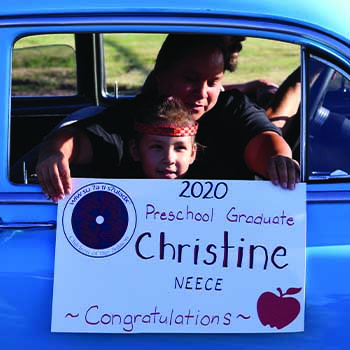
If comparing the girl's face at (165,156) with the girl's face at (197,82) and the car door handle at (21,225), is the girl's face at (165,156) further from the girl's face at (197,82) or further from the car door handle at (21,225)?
the car door handle at (21,225)

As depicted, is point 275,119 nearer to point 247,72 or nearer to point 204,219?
point 204,219

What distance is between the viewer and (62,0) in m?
2.88

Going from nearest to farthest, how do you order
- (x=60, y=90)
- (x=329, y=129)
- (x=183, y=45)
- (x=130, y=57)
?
(x=329, y=129), (x=183, y=45), (x=60, y=90), (x=130, y=57)

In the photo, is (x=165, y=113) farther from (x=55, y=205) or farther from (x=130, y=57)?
(x=130, y=57)

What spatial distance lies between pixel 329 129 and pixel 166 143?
1.81ft

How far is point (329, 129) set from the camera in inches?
121

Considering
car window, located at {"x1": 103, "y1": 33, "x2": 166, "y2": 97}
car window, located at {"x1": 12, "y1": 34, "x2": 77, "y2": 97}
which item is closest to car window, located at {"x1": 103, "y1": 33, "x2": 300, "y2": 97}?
car window, located at {"x1": 103, "y1": 33, "x2": 166, "y2": 97}

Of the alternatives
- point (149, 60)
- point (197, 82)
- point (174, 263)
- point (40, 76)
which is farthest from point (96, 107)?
point (149, 60)

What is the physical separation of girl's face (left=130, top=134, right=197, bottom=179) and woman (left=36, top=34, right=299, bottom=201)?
6cm

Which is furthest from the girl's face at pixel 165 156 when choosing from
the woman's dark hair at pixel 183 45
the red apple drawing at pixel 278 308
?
the red apple drawing at pixel 278 308

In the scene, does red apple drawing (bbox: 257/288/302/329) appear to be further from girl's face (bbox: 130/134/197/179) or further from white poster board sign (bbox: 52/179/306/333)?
girl's face (bbox: 130/134/197/179)

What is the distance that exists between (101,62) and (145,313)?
2.37 metres

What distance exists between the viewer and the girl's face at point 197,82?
3.37 m

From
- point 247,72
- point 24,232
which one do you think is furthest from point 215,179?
point 247,72
